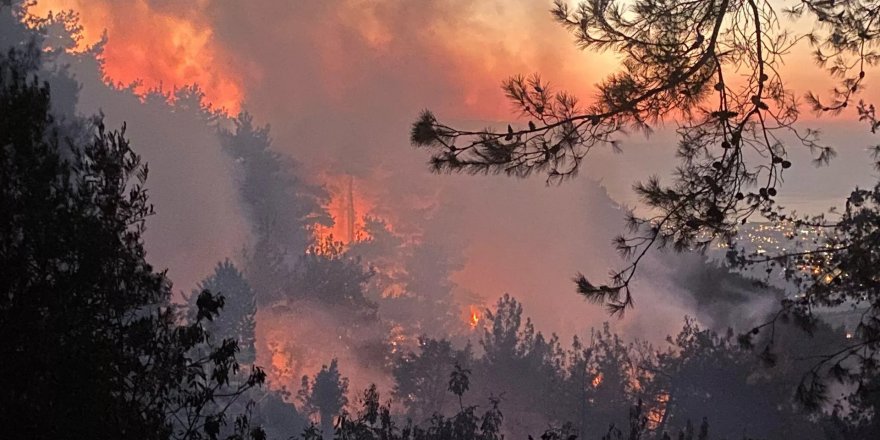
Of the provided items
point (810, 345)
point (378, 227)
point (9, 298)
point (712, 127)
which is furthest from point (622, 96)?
point (378, 227)

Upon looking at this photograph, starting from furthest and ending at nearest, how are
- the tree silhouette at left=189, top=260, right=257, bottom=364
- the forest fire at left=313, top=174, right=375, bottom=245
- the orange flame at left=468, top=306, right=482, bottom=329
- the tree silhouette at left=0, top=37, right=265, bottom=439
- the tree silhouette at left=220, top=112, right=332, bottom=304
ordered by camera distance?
1. the forest fire at left=313, top=174, right=375, bottom=245
2. the orange flame at left=468, top=306, right=482, bottom=329
3. the tree silhouette at left=220, top=112, right=332, bottom=304
4. the tree silhouette at left=189, top=260, right=257, bottom=364
5. the tree silhouette at left=0, top=37, right=265, bottom=439

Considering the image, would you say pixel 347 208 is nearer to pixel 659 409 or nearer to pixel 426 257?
pixel 426 257

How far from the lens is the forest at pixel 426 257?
4844 mm

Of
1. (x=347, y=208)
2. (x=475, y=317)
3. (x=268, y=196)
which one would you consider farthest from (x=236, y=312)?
(x=347, y=208)

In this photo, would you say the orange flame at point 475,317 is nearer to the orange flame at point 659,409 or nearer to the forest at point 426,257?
the forest at point 426,257

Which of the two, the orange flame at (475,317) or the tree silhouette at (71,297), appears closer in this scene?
the tree silhouette at (71,297)

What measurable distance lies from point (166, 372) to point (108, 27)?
45154mm

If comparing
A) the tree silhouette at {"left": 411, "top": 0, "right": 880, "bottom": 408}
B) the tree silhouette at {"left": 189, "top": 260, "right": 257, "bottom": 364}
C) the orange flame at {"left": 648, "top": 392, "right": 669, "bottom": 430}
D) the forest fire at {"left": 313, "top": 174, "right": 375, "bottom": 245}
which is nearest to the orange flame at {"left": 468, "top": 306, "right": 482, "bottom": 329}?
the forest fire at {"left": 313, "top": 174, "right": 375, "bottom": 245}

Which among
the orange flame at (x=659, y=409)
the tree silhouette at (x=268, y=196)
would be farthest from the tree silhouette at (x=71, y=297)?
the tree silhouette at (x=268, y=196)

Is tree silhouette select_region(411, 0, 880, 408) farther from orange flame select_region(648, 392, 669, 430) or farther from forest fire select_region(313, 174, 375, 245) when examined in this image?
forest fire select_region(313, 174, 375, 245)

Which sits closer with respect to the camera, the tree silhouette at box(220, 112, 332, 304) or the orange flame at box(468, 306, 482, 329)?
the tree silhouette at box(220, 112, 332, 304)

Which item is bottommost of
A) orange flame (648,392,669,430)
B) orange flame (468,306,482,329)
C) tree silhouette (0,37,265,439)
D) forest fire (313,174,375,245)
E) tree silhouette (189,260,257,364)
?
tree silhouette (0,37,265,439)

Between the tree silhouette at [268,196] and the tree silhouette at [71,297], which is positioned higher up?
the tree silhouette at [268,196]

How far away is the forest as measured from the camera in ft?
15.9
